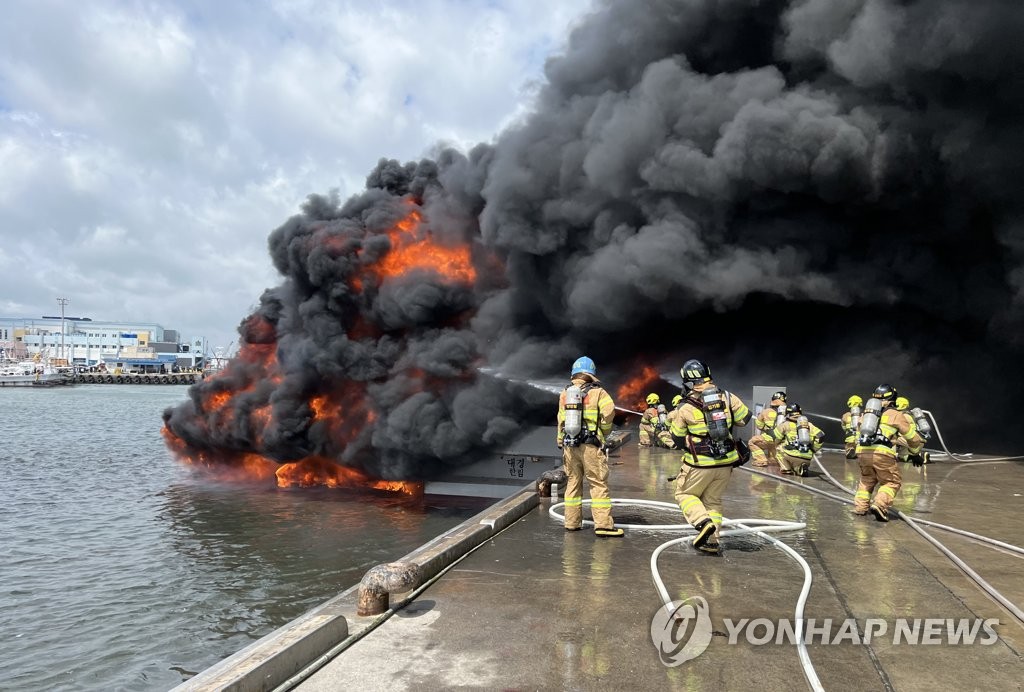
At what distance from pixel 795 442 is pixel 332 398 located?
60.4 feet

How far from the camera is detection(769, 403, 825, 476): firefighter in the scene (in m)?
12.0

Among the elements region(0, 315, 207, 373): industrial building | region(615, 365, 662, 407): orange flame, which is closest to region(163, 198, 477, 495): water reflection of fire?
region(615, 365, 662, 407): orange flame

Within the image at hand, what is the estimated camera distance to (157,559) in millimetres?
15406

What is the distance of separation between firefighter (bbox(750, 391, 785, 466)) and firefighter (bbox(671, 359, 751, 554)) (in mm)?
7402

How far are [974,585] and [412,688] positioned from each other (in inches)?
196

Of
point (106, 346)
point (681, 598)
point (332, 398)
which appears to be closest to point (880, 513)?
point (681, 598)

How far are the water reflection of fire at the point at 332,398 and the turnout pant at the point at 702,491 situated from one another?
17.1m

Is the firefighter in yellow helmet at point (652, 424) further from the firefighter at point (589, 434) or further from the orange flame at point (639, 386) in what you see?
the firefighter at point (589, 434)

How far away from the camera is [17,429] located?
1768 inches

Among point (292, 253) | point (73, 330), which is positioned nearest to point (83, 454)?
point (292, 253)

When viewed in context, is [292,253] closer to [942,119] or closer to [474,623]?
[942,119]

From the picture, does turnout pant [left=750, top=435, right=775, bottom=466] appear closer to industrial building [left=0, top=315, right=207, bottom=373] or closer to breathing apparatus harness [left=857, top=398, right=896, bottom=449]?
breathing apparatus harness [left=857, top=398, right=896, bottom=449]

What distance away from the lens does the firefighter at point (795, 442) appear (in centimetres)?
1197

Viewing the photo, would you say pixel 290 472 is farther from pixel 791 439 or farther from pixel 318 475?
pixel 791 439
